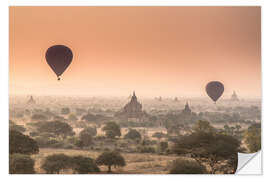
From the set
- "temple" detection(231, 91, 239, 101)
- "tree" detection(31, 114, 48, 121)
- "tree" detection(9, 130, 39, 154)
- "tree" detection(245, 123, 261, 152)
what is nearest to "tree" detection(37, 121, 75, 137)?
"tree" detection(31, 114, 48, 121)

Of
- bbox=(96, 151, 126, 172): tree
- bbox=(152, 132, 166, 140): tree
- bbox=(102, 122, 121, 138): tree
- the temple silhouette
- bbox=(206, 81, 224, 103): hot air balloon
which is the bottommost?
bbox=(96, 151, 126, 172): tree

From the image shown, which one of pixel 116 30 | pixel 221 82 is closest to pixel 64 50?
pixel 116 30

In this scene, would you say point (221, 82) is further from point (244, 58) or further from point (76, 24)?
point (76, 24)

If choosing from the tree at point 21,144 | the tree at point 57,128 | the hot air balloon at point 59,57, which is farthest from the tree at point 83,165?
the hot air balloon at point 59,57

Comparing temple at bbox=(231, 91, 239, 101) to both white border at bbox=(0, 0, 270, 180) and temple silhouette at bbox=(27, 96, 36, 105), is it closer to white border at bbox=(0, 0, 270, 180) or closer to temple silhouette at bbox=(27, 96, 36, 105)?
white border at bbox=(0, 0, 270, 180)
